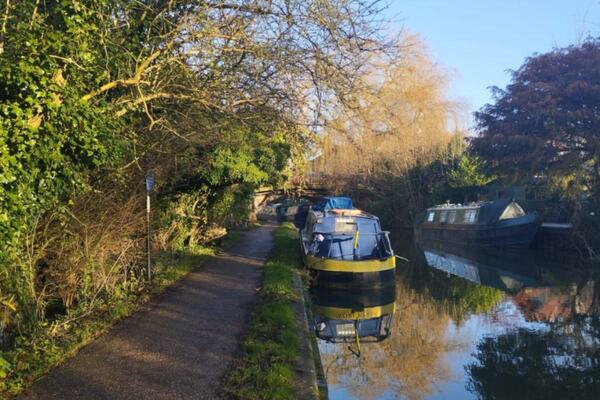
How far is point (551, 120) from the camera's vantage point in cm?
2581

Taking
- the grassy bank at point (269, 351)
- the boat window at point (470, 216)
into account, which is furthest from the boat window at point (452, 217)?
the grassy bank at point (269, 351)

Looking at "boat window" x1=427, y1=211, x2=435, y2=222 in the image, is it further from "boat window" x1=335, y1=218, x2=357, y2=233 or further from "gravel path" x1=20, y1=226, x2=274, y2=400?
"gravel path" x1=20, y1=226, x2=274, y2=400

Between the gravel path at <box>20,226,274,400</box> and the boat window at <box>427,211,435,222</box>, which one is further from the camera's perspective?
the boat window at <box>427,211,435,222</box>

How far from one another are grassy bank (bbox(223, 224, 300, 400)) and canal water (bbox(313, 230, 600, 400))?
39.6 inches

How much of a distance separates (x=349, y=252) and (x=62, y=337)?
10605 millimetres

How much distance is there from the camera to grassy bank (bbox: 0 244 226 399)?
20.0ft

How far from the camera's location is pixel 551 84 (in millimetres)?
26328

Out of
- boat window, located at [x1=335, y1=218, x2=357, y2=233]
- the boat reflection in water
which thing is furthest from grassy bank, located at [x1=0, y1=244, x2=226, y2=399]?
boat window, located at [x1=335, y1=218, x2=357, y2=233]

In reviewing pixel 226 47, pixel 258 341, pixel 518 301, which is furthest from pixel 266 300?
pixel 518 301

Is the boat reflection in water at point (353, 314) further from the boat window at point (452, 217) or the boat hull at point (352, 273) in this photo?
the boat window at point (452, 217)

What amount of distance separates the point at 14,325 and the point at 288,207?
2634 inches

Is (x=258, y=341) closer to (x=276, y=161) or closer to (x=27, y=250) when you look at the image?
(x=27, y=250)

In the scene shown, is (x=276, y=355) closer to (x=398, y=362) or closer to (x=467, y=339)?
(x=398, y=362)

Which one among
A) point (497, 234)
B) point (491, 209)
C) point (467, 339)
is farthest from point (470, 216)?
point (467, 339)
